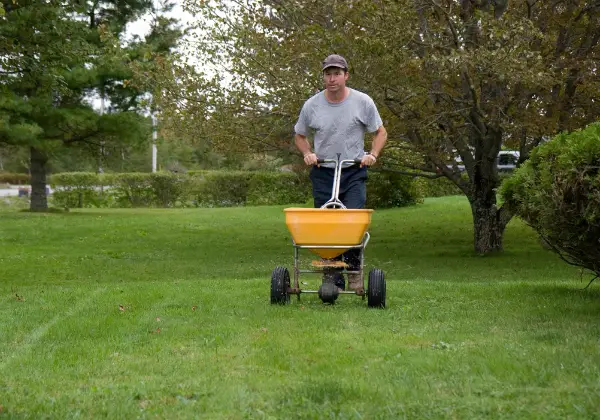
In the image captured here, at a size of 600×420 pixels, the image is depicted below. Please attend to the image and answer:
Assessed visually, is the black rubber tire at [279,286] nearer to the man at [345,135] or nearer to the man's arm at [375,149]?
the man at [345,135]

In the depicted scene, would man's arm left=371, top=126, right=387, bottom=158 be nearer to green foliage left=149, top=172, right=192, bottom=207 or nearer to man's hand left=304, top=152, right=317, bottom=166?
man's hand left=304, top=152, right=317, bottom=166

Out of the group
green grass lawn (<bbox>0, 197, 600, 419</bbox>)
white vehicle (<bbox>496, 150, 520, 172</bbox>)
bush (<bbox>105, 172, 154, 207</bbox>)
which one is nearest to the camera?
green grass lawn (<bbox>0, 197, 600, 419</bbox>)

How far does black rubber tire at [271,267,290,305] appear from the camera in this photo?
704 centimetres

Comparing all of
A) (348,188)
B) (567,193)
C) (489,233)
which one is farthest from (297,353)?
(489,233)

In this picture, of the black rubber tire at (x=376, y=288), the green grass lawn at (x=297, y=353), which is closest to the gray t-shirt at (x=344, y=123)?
the black rubber tire at (x=376, y=288)

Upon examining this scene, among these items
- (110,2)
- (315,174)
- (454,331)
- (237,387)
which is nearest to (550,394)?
Result: (237,387)

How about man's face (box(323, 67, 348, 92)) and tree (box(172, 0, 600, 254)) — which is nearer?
man's face (box(323, 67, 348, 92))

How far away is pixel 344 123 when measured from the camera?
7297 mm

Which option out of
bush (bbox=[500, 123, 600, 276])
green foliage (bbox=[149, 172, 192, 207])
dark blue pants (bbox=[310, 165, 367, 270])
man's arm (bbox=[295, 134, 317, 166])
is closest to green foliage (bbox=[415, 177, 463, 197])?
green foliage (bbox=[149, 172, 192, 207])

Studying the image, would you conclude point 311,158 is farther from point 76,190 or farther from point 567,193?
point 76,190

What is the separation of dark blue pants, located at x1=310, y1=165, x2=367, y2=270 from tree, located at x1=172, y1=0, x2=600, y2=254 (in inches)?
174

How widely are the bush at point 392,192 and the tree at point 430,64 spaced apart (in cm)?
1521

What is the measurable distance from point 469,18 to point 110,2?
17.7 m

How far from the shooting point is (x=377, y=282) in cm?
691
